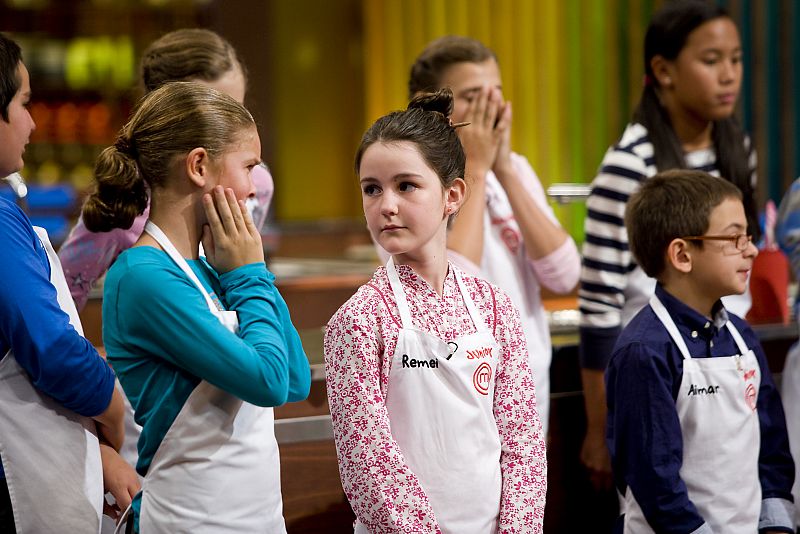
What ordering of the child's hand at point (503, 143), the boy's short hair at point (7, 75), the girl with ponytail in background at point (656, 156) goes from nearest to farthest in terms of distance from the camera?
1. the boy's short hair at point (7, 75)
2. the child's hand at point (503, 143)
3. the girl with ponytail in background at point (656, 156)

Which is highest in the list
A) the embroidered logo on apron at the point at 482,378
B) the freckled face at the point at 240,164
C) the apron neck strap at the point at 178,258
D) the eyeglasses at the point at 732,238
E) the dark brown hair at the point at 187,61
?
the dark brown hair at the point at 187,61

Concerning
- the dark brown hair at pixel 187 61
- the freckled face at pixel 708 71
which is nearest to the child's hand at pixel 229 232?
the dark brown hair at pixel 187 61

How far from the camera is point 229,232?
161cm

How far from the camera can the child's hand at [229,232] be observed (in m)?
1.61

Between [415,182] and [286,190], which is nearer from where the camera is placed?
[415,182]

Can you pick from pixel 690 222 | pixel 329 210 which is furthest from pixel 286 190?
pixel 690 222

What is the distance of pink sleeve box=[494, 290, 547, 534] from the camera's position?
1760mm

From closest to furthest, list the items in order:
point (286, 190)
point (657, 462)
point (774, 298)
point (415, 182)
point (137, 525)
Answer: point (137, 525)
point (415, 182)
point (657, 462)
point (774, 298)
point (286, 190)

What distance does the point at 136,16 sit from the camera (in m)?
7.61

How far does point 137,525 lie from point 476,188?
108cm

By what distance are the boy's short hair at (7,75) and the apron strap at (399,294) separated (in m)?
0.70

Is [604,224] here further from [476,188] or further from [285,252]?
[285,252]

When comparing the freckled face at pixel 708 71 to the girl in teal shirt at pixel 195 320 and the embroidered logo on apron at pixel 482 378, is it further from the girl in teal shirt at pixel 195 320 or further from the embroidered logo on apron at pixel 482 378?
the girl in teal shirt at pixel 195 320

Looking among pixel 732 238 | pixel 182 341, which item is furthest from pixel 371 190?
pixel 732 238
